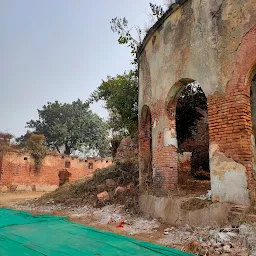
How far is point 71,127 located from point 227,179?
3194 cm

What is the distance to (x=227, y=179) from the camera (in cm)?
564

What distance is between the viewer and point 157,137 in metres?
8.02

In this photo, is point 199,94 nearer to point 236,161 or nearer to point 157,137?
point 157,137

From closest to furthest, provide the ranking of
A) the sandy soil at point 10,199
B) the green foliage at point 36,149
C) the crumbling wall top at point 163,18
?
the crumbling wall top at point 163,18
the sandy soil at point 10,199
the green foliage at point 36,149

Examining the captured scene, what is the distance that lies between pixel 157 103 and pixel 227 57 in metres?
2.65

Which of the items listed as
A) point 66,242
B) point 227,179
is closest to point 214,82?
point 227,179

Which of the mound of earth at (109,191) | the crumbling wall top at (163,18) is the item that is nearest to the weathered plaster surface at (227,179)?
the mound of earth at (109,191)

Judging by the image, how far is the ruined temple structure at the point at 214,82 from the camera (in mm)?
5570

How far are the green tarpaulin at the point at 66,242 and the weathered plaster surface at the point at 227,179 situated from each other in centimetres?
179

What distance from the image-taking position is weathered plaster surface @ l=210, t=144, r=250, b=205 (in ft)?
17.6

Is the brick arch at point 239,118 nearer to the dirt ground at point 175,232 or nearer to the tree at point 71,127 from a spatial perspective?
the dirt ground at point 175,232

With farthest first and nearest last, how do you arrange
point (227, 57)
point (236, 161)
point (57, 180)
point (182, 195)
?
point (57, 180) → point (182, 195) → point (227, 57) → point (236, 161)

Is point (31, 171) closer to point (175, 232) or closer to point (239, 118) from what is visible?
point (175, 232)

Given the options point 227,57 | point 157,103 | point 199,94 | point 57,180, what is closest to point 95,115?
point 57,180
